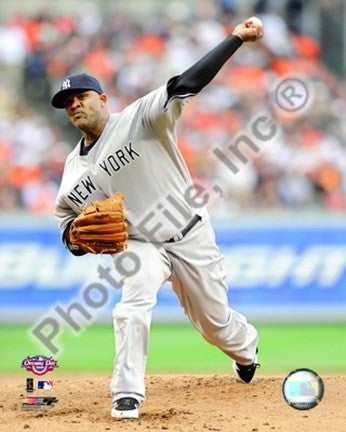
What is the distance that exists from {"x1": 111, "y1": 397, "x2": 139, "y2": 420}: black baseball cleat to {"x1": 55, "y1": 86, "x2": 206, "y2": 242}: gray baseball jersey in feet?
3.36

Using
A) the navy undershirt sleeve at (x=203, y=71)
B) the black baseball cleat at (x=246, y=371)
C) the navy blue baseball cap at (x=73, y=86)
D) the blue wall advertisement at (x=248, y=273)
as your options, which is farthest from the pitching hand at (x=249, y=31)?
the blue wall advertisement at (x=248, y=273)

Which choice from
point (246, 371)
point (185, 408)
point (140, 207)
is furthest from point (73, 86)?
point (246, 371)

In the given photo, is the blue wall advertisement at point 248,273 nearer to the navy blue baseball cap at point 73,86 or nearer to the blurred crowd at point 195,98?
the blurred crowd at point 195,98

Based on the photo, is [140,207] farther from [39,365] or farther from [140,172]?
[39,365]

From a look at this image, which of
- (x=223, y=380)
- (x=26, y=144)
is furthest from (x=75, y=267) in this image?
(x=223, y=380)

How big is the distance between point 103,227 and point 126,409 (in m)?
1.05

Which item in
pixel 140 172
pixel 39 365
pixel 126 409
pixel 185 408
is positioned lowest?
pixel 126 409

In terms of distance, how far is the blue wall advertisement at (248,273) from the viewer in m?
11.4

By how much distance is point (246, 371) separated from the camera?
690 centimetres

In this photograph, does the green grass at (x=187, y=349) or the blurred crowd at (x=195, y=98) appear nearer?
→ the green grass at (x=187, y=349)

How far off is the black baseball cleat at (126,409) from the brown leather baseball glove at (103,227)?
915 millimetres

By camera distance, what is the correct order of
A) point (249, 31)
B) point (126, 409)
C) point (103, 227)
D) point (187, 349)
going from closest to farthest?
point (126, 409) → point (249, 31) → point (103, 227) → point (187, 349)

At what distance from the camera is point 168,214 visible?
609cm

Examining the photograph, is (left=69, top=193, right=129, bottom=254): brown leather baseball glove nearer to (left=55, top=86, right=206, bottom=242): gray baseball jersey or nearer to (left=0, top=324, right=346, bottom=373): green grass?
(left=55, top=86, right=206, bottom=242): gray baseball jersey
